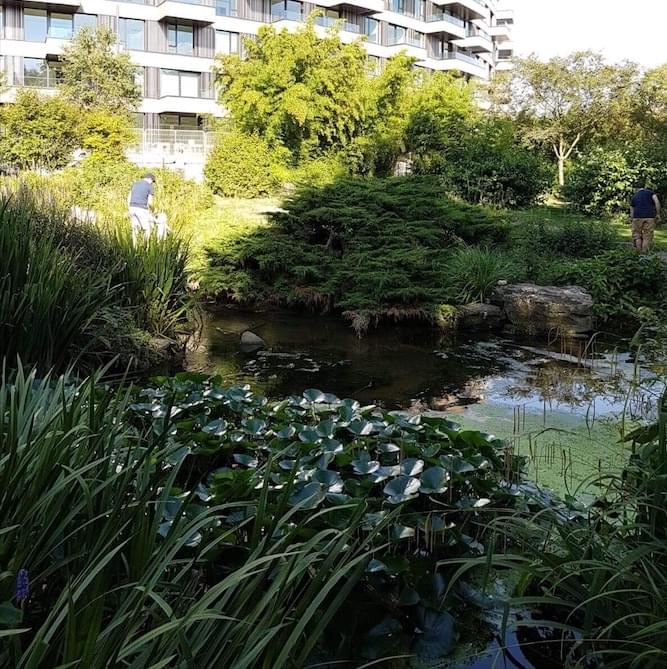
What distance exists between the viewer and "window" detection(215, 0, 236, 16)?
132 feet

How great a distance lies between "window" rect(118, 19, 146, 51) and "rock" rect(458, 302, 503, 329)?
33171 millimetres

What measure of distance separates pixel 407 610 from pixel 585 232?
12797 millimetres

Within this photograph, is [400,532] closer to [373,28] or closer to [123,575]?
[123,575]

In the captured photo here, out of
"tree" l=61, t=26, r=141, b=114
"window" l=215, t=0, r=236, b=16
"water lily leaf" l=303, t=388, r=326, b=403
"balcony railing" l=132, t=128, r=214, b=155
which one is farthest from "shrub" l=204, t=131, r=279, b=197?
"window" l=215, t=0, r=236, b=16

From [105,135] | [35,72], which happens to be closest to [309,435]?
[105,135]

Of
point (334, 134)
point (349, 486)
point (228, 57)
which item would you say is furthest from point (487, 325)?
point (228, 57)

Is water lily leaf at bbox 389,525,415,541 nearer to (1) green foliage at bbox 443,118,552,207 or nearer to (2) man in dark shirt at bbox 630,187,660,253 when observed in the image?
(2) man in dark shirt at bbox 630,187,660,253

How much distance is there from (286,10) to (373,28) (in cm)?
761

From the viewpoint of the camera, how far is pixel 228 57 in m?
23.4

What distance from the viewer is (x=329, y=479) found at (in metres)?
2.73

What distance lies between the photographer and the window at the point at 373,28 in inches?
1879

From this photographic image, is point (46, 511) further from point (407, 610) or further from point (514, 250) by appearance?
point (514, 250)

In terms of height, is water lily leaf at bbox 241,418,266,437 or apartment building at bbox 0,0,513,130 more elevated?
apartment building at bbox 0,0,513,130

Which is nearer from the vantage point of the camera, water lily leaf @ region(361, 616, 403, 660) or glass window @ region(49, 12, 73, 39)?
water lily leaf @ region(361, 616, 403, 660)
